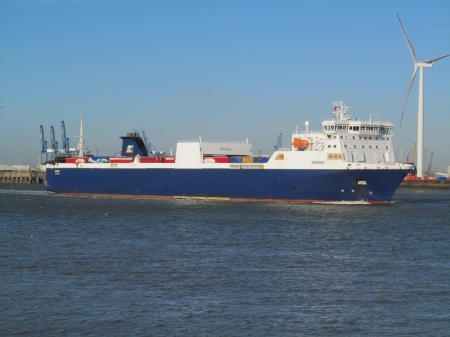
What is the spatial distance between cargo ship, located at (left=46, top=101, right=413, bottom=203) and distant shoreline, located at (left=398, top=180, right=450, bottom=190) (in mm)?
44649

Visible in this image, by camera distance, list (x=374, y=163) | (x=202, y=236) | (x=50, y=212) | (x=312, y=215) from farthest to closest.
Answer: (x=374, y=163), (x=50, y=212), (x=312, y=215), (x=202, y=236)

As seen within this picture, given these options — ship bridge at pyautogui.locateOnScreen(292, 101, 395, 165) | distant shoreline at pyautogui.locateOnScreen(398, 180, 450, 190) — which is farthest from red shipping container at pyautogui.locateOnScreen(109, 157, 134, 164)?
distant shoreline at pyautogui.locateOnScreen(398, 180, 450, 190)

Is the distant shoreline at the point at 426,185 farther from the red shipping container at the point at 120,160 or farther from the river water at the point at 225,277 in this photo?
the river water at the point at 225,277

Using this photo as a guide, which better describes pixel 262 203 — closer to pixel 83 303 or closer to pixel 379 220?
pixel 379 220

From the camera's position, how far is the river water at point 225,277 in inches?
526

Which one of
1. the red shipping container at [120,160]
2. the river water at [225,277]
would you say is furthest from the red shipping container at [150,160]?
the river water at [225,277]

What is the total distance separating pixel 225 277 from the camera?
58.2 ft

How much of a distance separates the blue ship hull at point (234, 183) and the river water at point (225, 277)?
30.1 ft

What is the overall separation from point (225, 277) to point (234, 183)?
2919 centimetres

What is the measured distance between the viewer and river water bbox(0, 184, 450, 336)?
13.4 meters

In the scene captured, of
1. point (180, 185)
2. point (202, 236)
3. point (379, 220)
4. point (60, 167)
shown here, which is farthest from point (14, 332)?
point (60, 167)

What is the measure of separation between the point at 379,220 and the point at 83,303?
71.5ft

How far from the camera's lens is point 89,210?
132 feet

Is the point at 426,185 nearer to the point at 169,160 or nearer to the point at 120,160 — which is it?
the point at 169,160
